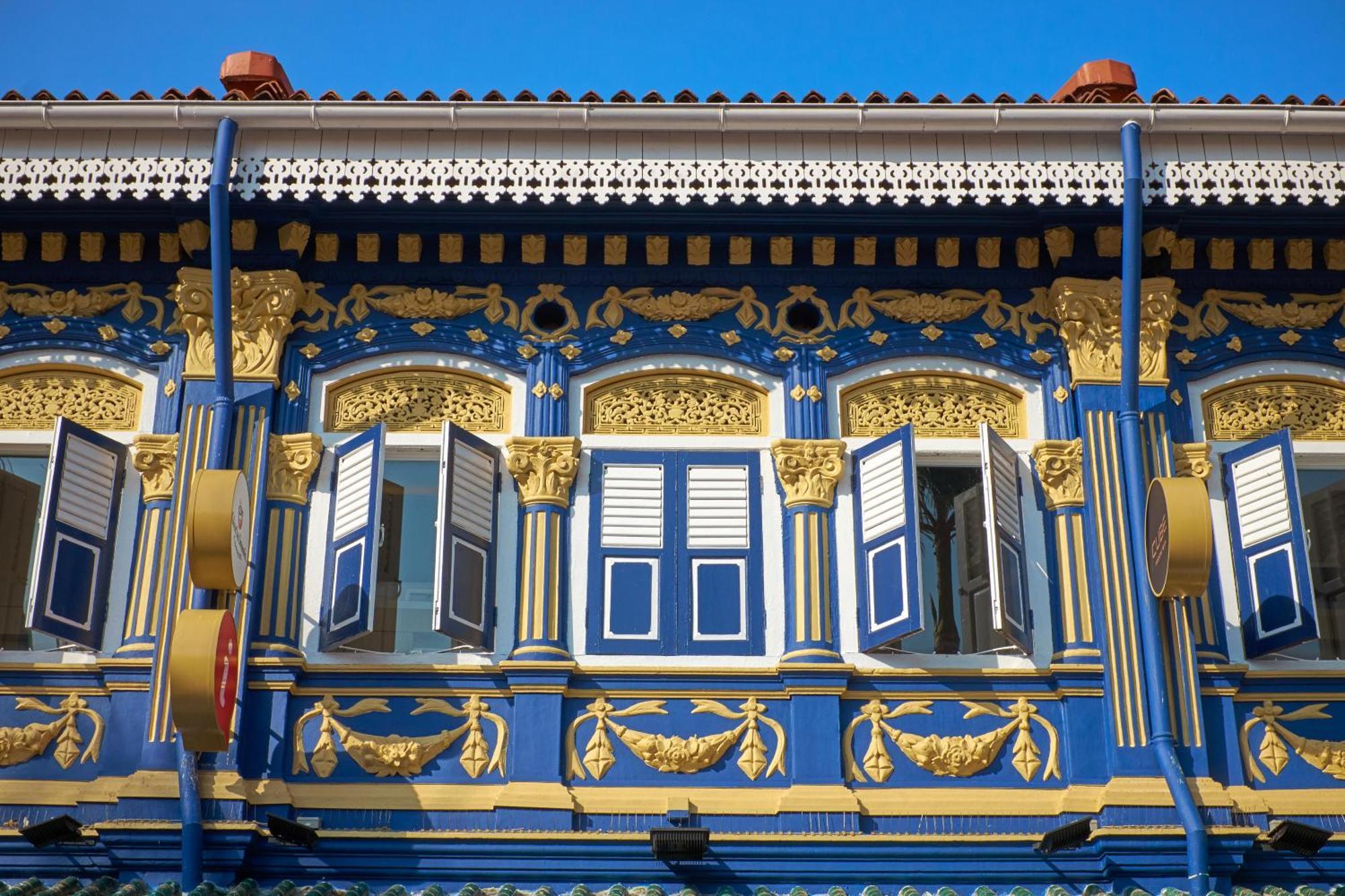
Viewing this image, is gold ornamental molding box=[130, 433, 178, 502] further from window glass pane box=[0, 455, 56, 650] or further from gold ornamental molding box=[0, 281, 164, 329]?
gold ornamental molding box=[0, 281, 164, 329]

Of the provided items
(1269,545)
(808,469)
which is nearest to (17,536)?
(808,469)

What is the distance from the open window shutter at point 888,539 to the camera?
425 inches

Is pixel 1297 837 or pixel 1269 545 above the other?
pixel 1269 545

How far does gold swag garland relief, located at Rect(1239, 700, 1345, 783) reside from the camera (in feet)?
35.4

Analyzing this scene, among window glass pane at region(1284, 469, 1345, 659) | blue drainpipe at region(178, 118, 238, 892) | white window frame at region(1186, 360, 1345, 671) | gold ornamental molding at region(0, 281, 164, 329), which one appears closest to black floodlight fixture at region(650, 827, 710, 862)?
blue drainpipe at region(178, 118, 238, 892)

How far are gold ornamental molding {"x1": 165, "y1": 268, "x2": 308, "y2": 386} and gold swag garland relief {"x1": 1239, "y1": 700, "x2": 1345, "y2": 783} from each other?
6.19 m

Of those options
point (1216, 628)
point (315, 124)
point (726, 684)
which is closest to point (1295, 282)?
point (1216, 628)

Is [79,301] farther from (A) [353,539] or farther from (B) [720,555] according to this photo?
(B) [720,555]

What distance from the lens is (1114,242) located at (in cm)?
1173

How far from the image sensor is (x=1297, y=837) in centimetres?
1035

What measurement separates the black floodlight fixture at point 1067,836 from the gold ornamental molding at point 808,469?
2.34m

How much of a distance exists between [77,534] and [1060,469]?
232 inches

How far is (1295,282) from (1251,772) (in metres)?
3.26

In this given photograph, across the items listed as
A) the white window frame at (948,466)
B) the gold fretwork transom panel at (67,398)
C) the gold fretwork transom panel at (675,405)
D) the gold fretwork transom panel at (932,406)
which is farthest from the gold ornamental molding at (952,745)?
the gold fretwork transom panel at (67,398)
